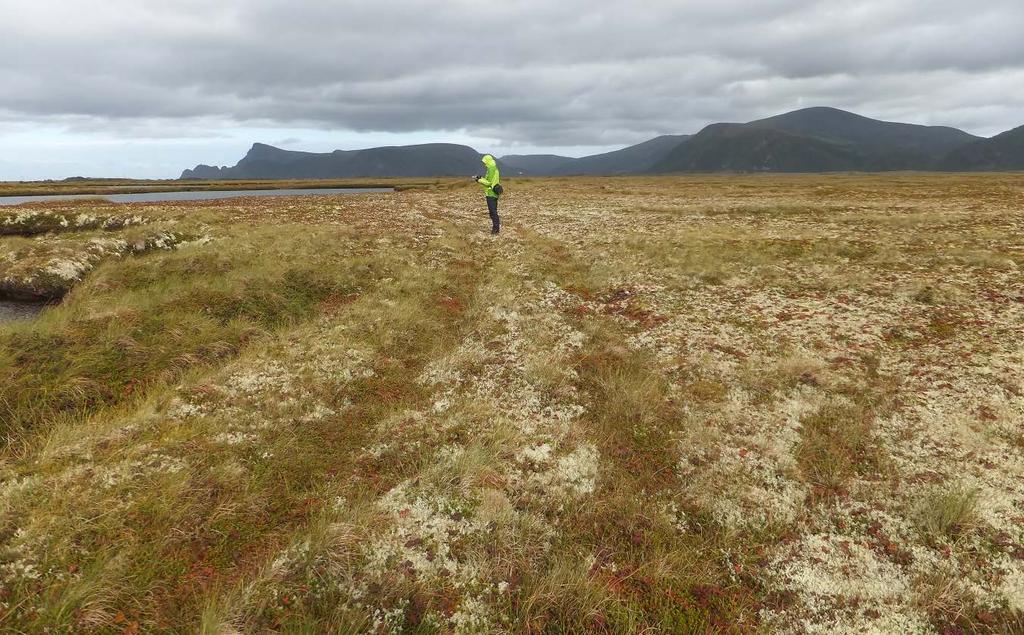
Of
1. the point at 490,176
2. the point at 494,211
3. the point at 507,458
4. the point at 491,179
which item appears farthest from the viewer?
the point at 494,211

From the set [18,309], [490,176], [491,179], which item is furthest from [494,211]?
[18,309]

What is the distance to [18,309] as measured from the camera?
66.8 feet

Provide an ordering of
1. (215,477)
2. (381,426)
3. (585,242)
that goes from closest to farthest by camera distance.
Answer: (215,477)
(381,426)
(585,242)

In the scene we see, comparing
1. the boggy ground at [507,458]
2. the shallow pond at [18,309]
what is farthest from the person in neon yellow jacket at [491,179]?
the shallow pond at [18,309]

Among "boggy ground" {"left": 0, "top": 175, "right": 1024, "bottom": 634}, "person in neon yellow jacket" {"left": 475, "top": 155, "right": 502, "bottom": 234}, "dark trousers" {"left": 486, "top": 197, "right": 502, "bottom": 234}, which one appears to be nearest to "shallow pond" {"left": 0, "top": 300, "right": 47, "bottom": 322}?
"boggy ground" {"left": 0, "top": 175, "right": 1024, "bottom": 634}

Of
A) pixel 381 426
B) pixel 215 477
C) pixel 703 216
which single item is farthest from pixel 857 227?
pixel 215 477

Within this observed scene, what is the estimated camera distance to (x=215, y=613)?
6641 mm

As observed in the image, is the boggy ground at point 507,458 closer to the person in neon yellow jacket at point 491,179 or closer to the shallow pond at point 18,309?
the shallow pond at point 18,309

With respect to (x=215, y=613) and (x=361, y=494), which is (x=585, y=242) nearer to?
(x=361, y=494)

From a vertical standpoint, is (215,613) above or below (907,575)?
above

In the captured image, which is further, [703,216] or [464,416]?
[703,216]

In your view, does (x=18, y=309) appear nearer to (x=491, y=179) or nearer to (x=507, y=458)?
(x=507, y=458)

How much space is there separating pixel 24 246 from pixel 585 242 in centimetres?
3359

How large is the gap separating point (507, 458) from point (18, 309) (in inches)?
943
